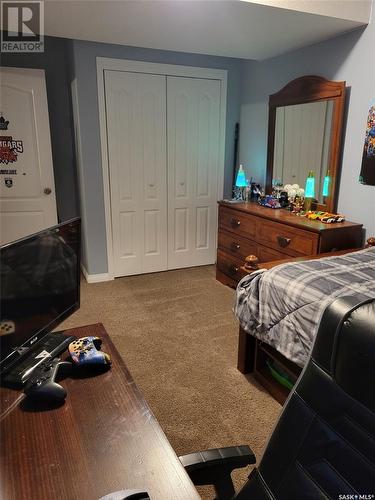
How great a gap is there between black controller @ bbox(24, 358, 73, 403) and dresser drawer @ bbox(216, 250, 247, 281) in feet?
8.30

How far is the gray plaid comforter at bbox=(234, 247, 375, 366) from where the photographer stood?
5.49 feet

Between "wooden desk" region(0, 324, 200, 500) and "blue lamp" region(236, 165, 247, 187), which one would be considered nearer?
"wooden desk" region(0, 324, 200, 500)

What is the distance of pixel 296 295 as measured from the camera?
68.6 inches

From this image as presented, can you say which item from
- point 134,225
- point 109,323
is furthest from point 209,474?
point 134,225

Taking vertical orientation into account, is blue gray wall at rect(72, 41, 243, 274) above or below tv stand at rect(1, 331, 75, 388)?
above

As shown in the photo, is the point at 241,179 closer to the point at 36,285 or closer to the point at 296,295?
the point at 296,295

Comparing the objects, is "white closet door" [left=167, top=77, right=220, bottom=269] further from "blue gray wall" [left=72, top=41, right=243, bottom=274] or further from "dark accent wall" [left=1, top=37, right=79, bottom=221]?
"dark accent wall" [left=1, top=37, right=79, bottom=221]

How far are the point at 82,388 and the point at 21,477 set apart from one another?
311 mm

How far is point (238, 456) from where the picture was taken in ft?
3.12

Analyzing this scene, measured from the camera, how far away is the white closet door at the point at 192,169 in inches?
150

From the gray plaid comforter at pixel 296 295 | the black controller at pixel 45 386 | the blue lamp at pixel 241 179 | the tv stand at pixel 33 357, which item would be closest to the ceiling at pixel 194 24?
the blue lamp at pixel 241 179

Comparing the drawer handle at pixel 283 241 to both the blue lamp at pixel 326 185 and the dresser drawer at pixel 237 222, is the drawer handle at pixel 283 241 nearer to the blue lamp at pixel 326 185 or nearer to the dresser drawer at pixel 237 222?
the dresser drawer at pixel 237 222

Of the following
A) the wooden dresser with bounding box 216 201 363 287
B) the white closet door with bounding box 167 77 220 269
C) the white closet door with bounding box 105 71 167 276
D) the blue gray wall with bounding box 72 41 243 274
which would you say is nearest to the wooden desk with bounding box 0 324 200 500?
the wooden dresser with bounding box 216 201 363 287

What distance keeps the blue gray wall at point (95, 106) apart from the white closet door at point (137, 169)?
13cm
